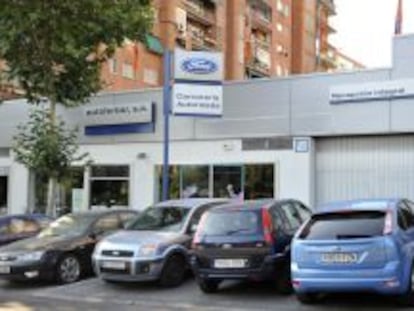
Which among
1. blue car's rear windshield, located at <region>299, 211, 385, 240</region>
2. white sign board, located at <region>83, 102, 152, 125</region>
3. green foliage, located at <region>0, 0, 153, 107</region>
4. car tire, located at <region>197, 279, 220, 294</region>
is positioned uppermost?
green foliage, located at <region>0, 0, 153, 107</region>

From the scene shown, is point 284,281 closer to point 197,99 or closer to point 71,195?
point 197,99

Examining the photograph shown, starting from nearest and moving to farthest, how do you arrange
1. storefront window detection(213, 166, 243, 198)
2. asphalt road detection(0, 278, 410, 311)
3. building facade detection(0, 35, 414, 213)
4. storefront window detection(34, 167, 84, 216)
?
asphalt road detection(0, 278, 410, 311) < building facade detection(0, 35, 414, 213) < storefront window detection(213, 166, 243, 198) < storefront window detection(34, 167, 84, 216)

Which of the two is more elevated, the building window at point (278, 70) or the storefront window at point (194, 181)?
the building window at point (278, 70)

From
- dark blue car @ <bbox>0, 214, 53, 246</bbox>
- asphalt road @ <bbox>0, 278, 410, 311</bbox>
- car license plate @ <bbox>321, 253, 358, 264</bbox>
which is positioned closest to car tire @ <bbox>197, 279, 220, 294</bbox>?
asphalt road @ <bbox>0, 278, 410, 311</bbox>

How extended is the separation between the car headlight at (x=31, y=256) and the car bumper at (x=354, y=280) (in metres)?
6.06

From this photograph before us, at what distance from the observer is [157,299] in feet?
46.4

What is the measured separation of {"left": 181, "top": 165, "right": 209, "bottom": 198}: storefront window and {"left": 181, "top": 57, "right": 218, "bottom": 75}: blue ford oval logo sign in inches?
123

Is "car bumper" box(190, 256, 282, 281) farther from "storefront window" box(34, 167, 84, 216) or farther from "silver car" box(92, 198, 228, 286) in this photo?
"storefront window" box(34, 167, 84, 216)

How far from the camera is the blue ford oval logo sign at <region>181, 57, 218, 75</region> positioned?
2295cm

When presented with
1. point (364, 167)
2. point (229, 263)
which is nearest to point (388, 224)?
point (229, 263)

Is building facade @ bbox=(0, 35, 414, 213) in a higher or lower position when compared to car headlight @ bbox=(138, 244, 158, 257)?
higher

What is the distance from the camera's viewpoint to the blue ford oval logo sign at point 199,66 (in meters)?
23.0

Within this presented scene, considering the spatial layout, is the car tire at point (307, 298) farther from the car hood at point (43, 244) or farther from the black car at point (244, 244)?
the car hood at point (43, 244)

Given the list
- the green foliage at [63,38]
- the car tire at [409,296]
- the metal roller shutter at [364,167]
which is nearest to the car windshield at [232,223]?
the car tire at [409,296]
